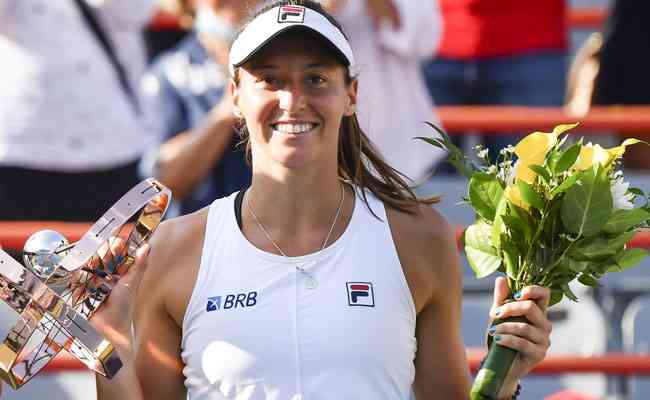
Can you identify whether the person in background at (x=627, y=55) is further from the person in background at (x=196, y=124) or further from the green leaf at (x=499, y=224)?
the green leaf at (x=499, y=224)

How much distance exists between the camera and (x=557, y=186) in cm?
324

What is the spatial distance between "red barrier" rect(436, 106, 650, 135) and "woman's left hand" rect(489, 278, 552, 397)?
2482 mm

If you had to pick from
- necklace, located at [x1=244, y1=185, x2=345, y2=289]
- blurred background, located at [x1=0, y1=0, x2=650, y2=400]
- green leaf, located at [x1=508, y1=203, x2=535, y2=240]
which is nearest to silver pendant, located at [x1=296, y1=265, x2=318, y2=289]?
necklace, located at [x1=244, y1=185, x2=345, y2=289]

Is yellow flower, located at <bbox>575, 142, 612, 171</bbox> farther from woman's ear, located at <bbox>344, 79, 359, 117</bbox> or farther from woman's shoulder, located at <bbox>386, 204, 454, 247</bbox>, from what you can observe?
woman's ear, located at <bbox>344, 79, 359, 117</bbox>

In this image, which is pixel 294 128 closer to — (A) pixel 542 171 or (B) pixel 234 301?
(B) pixel 234 301

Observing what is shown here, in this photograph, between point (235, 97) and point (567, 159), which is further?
point (235, 97)

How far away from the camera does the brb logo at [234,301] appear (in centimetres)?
330

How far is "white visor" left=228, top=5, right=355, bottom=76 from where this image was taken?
3.32 m

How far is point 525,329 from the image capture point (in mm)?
3197

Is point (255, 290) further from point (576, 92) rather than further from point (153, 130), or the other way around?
point (576, 92)

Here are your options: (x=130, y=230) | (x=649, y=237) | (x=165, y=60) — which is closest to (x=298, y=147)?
(x=130, y=230)

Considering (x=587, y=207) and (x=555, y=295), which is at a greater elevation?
(x=587, y=207)

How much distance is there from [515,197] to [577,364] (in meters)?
2.50

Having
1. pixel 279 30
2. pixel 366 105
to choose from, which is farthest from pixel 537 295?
pixel 366 105
